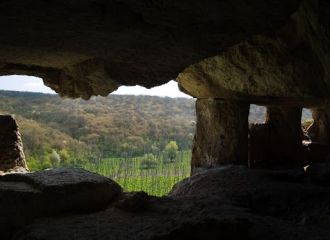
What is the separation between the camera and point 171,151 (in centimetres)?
1608

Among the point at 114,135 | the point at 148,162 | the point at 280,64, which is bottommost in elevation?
the point at 148,162

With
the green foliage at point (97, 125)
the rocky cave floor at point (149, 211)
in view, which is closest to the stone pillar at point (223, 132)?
the rocky cave floor at point (149, 211)

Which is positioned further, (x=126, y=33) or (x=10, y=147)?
(x=10, y=147)

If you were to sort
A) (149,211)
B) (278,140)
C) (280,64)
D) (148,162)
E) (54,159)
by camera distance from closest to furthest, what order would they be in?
(149,211) → (280,64) → (278,140) → (54,159) → (148,162)

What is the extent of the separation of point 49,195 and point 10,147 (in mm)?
1434

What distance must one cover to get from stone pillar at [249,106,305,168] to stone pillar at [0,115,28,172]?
3.67 meters

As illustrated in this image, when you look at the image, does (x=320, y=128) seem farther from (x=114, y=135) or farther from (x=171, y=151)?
(x=114, y=135)

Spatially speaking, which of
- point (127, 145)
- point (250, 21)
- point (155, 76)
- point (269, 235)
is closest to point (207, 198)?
point (269, 235)

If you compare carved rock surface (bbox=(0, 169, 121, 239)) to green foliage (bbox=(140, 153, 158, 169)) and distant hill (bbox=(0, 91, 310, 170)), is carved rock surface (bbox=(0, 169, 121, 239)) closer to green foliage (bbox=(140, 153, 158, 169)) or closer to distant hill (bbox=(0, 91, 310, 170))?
distant hill (bbox=(0, 91, 310, 170))

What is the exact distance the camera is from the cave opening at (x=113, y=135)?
12.6m

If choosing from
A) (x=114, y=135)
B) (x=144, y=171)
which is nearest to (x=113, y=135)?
(x=114, y=135)

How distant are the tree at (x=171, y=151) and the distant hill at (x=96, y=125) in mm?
445

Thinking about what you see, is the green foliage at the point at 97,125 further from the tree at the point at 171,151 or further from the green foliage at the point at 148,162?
the green foliage at the point at 148,162

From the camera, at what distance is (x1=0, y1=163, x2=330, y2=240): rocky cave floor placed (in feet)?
8.89
